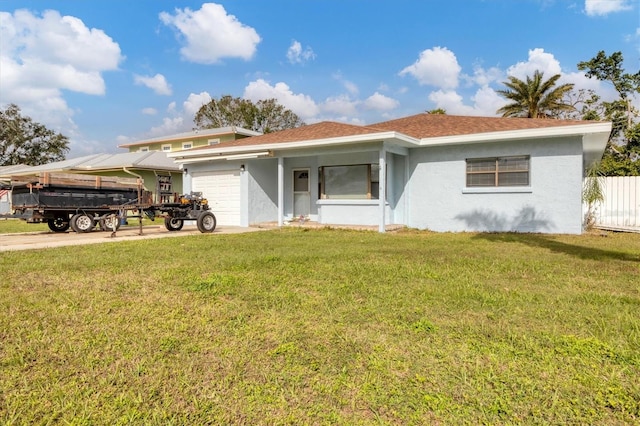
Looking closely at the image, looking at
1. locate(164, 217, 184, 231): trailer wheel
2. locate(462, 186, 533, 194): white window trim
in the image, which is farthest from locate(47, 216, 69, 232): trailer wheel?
locate(462, 186, 533, 194): white window trim

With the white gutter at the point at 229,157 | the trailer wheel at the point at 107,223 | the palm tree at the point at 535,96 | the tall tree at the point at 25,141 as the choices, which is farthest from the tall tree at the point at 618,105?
the tall tree at the point at 25,141

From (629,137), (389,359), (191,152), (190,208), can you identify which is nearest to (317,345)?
(389,359)

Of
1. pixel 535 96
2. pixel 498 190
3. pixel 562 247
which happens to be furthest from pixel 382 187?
pixel 535 96

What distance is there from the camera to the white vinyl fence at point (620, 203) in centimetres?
1487

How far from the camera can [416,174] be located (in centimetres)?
1377

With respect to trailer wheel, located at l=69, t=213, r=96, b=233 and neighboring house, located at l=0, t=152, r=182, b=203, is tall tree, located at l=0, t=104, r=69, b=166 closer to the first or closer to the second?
neighboring house, located at l=0, t=152, r=182, b=203

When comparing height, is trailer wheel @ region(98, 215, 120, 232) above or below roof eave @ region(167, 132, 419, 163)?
below

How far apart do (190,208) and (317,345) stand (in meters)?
10.3

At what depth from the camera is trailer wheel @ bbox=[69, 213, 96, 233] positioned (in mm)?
12289

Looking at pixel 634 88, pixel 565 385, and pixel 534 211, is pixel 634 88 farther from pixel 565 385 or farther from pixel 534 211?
pixel 565 385

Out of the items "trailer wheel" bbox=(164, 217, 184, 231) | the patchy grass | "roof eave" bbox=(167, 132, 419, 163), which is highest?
"roof eave" bbox=(167, 132, 419, 163)

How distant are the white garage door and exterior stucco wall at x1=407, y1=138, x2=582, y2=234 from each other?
6.40m

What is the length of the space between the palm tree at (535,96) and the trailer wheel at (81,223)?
33160 millimetres

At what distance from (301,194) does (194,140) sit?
1945cm
